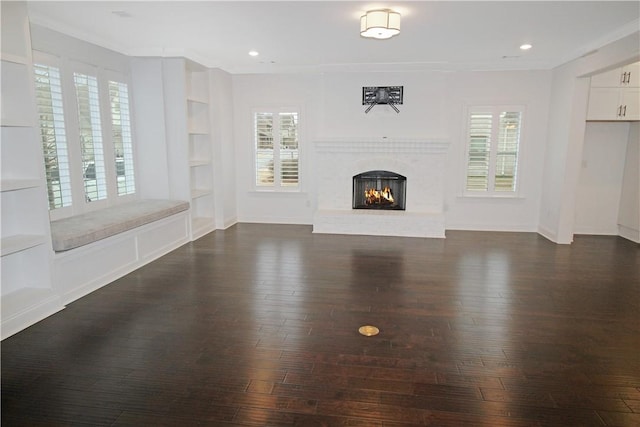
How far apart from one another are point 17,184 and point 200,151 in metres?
3.66

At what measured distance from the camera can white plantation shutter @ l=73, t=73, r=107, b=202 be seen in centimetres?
479

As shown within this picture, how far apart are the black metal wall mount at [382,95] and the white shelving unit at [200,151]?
104 inches

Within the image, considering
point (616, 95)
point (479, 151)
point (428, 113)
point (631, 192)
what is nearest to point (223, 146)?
point (428, 113)

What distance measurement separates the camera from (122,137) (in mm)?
5566

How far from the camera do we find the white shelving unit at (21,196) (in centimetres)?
323

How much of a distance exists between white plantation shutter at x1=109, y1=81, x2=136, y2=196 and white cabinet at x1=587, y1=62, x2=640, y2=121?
6.67 metres

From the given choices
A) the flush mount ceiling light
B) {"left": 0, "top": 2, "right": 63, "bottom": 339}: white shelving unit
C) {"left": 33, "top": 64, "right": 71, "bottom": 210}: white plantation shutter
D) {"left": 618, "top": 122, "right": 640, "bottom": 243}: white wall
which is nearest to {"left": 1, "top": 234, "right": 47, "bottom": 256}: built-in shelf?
{"left": 0, "top": 2, "right": 63, "bottom": 339}: white shelving unit

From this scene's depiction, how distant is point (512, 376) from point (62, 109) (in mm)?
4993

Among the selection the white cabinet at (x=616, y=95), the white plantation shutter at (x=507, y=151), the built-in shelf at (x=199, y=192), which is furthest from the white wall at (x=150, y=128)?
the white cabinet at (x=616, y=95)

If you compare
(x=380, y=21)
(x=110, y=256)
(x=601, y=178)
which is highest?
(x=380, y=21)

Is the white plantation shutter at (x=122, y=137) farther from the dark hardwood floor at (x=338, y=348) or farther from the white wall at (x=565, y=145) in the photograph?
the white wall at (x=565, y=145)

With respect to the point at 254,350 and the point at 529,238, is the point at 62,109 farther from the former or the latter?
the point at 529,238

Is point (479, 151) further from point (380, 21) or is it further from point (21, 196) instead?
point (21, 196)

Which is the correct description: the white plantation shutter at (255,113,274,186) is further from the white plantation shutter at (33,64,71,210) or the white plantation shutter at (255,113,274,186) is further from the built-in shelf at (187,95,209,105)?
the white plantation shutter at (33,64,71,210)
